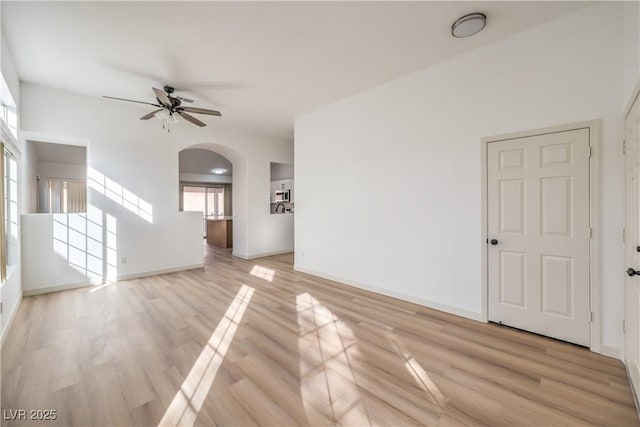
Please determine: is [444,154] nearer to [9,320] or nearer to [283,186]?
[9,320]

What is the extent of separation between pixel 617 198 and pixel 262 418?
3326mm

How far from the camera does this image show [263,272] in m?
5.24

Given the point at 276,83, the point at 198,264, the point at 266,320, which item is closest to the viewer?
the point at 266,320

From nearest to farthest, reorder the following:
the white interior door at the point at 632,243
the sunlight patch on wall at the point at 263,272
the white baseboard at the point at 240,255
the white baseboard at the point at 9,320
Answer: the white interior door at the point at 632,243 < the white baseboard at the point at 9,320 < the sunlight patch on wall at the point at 263,272 < the white baseboard at the point at 240,255

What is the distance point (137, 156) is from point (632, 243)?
645 cm

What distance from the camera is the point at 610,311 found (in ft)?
7.65

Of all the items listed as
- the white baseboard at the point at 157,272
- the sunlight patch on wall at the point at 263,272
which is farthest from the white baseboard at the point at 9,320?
the sunlight patch on wall at the point at 263,272

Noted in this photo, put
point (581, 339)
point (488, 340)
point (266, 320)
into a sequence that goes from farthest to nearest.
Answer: point (266, 320) → point (488, 340) → point (581, 339)

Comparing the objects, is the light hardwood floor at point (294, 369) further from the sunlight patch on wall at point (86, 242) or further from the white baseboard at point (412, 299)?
the sunlight patch on wall at point (86, 242)

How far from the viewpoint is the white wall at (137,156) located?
402cm

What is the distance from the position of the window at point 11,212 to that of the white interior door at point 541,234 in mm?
5690

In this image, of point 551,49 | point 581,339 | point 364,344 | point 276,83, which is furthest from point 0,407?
point 551,49

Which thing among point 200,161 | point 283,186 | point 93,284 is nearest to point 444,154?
point 93,284

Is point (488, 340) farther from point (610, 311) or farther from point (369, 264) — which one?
point (369, 264)
